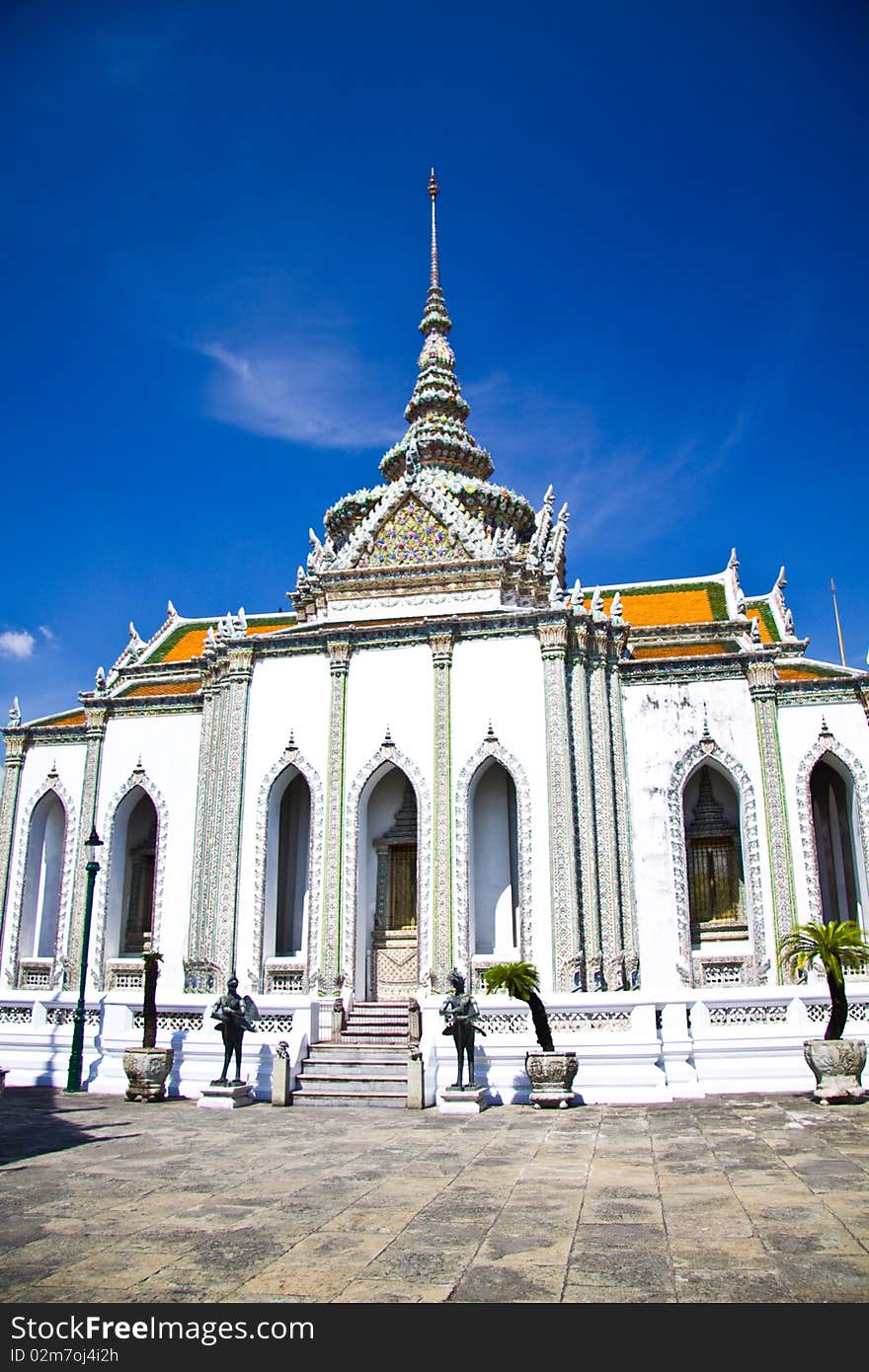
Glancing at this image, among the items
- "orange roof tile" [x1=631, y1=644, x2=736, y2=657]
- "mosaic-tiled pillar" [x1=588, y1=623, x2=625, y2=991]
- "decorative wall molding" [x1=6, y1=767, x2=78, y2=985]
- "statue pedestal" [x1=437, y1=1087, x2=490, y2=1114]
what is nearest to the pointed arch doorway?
"mosaic-tiled pillar" [x1=588, y1=623, x2=625, y2=991]

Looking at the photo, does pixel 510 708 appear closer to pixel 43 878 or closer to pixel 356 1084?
pixel 356 1084

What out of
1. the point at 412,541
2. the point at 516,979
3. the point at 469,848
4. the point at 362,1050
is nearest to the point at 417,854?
the point at 469,848

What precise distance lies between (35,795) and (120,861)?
2418mm

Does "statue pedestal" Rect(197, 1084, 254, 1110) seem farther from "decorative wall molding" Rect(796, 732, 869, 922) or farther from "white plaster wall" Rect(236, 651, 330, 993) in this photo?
"decorative wall molding" Rect(796, 732, 869, 922)

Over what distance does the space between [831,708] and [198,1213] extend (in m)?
15.1

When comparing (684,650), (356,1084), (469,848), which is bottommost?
(356,1084)

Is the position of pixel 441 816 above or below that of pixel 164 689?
below

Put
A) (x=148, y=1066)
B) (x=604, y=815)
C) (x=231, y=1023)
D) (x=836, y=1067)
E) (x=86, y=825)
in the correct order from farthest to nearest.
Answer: (x=86, y=825)
(x=604, y=815)
(x=148, y=1066)
(x=231, y=1023)
(x=836, y=1067)

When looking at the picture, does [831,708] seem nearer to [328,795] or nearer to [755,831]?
[755,831]

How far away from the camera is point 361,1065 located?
596 inches

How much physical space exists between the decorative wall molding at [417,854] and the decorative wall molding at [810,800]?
21.1 ft

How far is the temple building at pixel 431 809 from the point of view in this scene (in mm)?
17297
